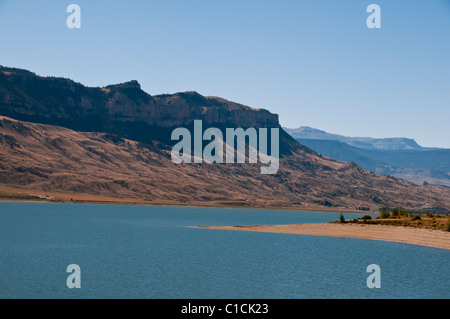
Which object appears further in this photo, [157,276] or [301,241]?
[301,241]

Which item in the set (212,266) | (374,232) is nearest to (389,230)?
(374,232)

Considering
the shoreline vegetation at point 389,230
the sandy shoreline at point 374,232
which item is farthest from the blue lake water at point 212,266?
the shoreline vegetation at point 389,230

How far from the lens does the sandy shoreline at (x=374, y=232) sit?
3969 inches

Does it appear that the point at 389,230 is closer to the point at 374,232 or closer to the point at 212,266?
the point at 374,232

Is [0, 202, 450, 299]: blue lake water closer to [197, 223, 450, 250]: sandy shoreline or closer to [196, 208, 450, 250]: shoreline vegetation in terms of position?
[197, 223, 450, 250]: sandy shoreline

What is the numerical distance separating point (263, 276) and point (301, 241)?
46.4 meters

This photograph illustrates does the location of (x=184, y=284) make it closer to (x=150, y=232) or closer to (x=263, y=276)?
(x=263, y=276)

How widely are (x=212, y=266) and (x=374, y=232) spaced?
56466mm

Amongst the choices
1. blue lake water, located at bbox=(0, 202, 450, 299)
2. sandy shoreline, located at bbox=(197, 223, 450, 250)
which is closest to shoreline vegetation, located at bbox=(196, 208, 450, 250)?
sandy shoreline, located at bbox=(197, 223, 450, 250)

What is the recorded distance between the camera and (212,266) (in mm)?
70188

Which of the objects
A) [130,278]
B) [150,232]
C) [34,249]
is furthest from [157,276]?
[150,232]

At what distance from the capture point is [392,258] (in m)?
82.5

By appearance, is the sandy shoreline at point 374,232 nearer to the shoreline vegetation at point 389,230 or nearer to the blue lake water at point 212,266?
the shoreline vegetation at point 389,230
